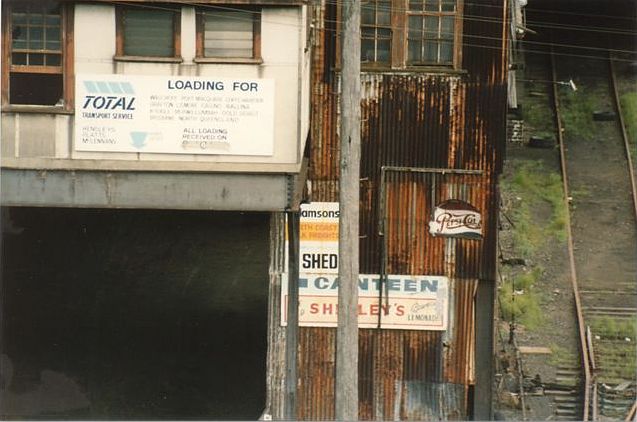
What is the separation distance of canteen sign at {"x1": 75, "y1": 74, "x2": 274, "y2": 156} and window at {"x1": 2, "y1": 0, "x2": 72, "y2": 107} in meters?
0.40

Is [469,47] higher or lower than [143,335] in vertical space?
higher

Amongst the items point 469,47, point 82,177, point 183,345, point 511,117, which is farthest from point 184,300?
point 511,117

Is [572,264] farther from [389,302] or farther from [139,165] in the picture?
[139,165]

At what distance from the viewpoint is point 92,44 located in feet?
49.4

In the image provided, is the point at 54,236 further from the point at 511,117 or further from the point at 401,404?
the point at 511,117

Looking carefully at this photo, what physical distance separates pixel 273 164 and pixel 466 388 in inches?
183

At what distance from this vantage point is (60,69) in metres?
15.1

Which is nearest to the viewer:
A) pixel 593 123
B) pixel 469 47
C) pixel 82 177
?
pixel 82 177

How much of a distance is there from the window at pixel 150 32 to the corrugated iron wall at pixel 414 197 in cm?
256

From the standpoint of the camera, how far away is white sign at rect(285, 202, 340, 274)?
16.8 metres

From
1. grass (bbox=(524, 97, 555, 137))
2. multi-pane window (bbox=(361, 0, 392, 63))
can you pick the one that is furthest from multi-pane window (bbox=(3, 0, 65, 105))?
grass (bbox=(524, 97, 555, 137))

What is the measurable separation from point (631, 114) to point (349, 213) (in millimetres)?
18480

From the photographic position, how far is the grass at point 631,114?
27453 millimetres

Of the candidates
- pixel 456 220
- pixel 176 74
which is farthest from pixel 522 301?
pixel 176 74
